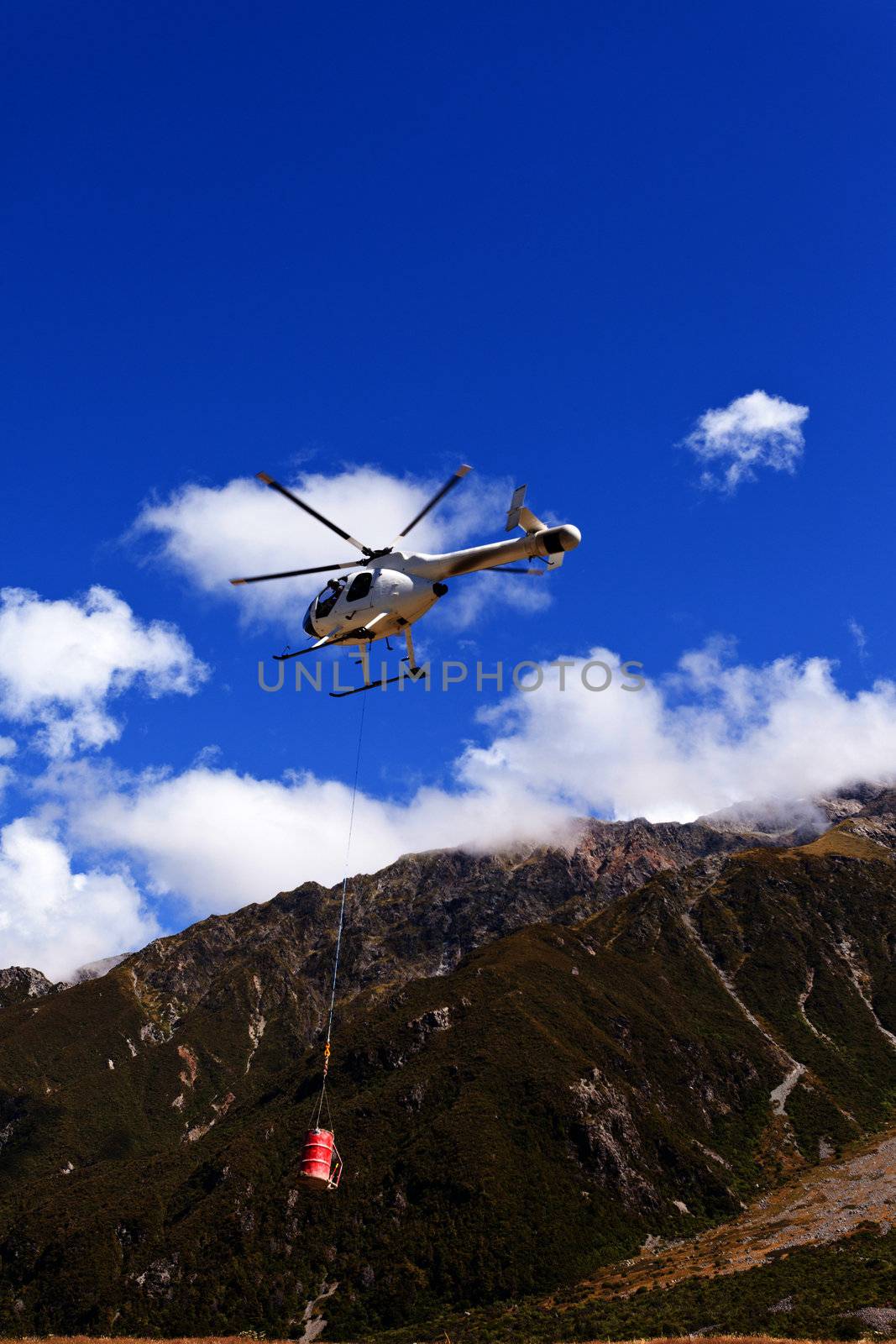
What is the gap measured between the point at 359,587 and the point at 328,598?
6.80 feet

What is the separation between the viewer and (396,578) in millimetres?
38031

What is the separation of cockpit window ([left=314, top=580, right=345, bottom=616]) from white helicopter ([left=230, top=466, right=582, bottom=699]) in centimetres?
4

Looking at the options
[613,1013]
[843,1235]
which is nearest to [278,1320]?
[843,1235]

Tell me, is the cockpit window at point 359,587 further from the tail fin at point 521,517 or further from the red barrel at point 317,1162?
the red barrel at point 317,1162

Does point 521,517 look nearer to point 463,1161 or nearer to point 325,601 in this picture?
point 325,601

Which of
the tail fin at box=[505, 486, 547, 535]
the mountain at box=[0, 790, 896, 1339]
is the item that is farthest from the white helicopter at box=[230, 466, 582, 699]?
the mountain at box=[0, 790, 896, 1339]

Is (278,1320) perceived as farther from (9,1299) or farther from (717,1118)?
(717,1118)

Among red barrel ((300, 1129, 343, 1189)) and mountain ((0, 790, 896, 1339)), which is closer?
red barrel ((300, 1129, 343, 1189))

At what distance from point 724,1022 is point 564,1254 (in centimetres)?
8453

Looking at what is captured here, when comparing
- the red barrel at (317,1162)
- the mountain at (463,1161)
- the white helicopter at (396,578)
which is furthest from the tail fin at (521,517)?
the mountain at (463,1161)

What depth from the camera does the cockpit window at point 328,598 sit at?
39844mm

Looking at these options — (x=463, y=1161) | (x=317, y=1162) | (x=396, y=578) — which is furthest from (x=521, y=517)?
(x=463, y=1161)

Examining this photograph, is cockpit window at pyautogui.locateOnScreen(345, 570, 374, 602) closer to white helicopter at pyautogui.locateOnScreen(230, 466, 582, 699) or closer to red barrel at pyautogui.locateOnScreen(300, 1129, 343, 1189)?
white helicopter at pyautogui.locateOnScreen(230, 466, 582, 699)

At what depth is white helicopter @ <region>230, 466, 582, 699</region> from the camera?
35.4 m
